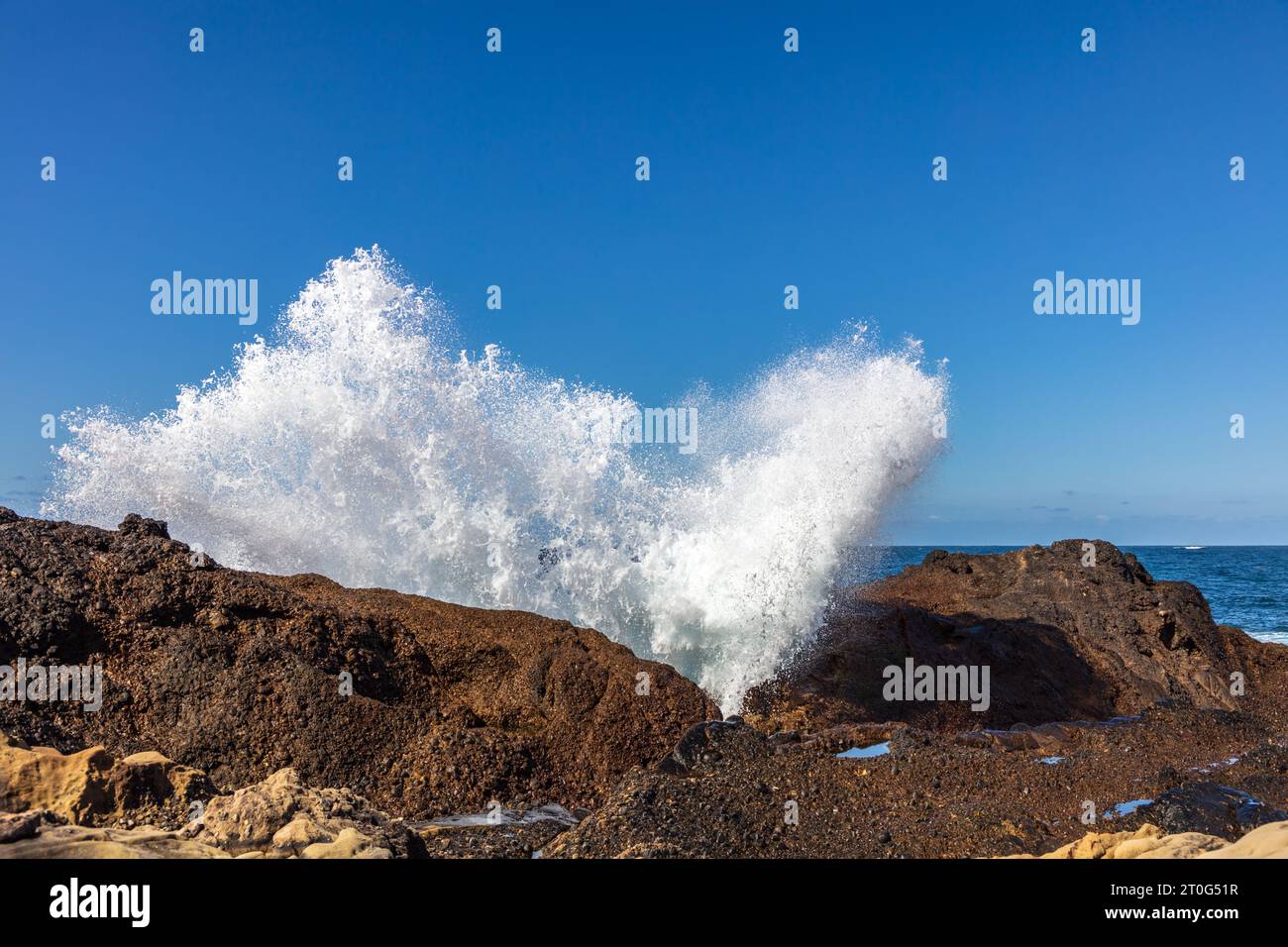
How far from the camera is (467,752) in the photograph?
23.2 ft

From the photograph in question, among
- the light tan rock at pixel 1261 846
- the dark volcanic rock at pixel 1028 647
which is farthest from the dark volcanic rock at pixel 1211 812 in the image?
the dark volcanic rock at pixel 1028 647

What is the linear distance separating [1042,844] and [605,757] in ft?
12.0

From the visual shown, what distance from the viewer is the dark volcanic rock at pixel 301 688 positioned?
22.2ft

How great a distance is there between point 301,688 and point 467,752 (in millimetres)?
1426

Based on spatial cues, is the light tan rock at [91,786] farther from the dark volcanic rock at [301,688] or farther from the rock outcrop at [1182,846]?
the rock outcrop at [1182,846]

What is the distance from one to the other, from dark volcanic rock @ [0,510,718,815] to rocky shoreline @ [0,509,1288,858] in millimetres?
21

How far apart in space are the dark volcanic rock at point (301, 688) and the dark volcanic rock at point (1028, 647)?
3.02 meters

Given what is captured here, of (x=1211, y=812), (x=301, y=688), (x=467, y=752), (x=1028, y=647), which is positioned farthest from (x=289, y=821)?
(x=1028, y=647)

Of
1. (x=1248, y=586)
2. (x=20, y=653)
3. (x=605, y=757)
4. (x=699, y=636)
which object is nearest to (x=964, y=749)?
(x=605, y=757)

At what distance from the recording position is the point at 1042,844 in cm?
579

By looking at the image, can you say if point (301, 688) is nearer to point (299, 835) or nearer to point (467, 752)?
point (467, 752)

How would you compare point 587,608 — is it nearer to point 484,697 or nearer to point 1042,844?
point 484,697

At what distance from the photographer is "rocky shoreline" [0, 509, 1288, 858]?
492 centimetres
